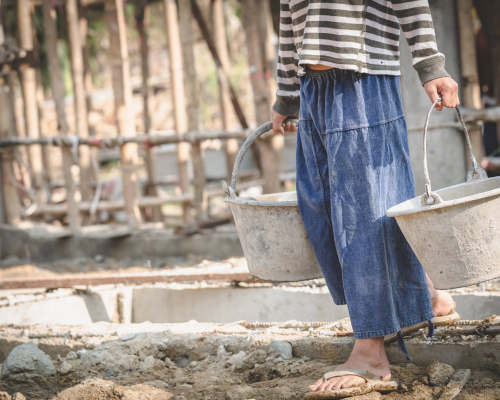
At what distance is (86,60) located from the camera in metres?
8.53

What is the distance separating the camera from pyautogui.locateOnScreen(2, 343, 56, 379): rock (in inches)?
89.7

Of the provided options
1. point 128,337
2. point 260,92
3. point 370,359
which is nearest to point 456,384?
point 370,359

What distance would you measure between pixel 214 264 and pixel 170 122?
41.2ft

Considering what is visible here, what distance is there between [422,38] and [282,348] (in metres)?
1.31

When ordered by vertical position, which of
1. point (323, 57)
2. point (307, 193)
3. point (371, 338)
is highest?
point (323, 57)

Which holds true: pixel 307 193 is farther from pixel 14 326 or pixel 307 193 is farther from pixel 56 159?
pixel 56 159

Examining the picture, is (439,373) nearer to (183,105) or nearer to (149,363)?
(149,363)

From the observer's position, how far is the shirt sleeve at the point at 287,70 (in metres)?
2.19

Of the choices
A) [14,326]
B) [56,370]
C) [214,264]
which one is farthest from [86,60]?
[56,370]

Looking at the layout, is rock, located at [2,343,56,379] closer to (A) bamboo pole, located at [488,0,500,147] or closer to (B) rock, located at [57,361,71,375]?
(B) rock, located at [57,361,71,375]

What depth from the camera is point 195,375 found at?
7.06ft

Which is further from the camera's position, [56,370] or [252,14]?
[252,14]

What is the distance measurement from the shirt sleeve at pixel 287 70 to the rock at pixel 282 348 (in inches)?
38.2

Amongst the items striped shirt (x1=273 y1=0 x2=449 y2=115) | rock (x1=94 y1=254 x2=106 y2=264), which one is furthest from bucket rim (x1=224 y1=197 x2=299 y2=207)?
rock (x1=94 y1=254 x2=106 y2=264)
